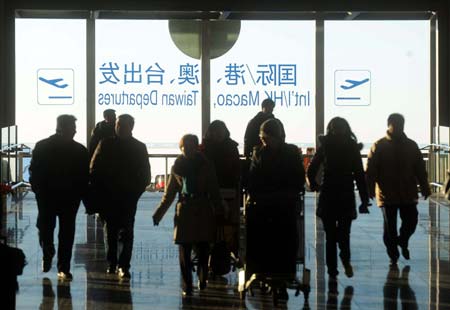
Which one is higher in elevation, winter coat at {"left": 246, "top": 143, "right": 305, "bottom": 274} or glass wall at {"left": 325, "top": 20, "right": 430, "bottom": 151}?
glass wall at {"left": 325, "top": 20, "right": 430, "bottom": 151}

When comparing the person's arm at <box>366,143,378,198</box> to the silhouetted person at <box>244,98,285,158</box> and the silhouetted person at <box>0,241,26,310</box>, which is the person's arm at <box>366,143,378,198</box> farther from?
the silhouetted person at <box>0,241,26,310</box>

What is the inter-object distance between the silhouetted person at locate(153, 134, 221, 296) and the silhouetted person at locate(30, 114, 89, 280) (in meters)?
1.28

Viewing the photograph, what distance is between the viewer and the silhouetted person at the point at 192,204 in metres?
9.91

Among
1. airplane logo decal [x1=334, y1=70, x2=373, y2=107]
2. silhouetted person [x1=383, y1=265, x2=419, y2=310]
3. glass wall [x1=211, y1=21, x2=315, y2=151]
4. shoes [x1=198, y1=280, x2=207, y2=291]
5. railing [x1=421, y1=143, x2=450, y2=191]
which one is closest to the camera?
silhouetted person [x1=383, y1=265, x2=419, y2=310]

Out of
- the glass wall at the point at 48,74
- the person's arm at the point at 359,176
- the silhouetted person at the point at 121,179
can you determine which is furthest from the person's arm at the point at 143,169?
the glass wall at the point at 48,74

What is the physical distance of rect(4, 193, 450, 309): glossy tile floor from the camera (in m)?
9.59

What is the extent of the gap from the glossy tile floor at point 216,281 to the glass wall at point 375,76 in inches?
328

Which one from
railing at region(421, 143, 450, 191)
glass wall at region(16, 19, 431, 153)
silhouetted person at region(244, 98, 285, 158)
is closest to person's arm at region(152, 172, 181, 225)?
silhouetted person at region(244, 98, 285, 158)

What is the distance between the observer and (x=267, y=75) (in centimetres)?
2336

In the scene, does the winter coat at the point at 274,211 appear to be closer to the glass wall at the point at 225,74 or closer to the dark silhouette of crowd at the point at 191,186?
the dark silhouette of crowd at the point at 191,186

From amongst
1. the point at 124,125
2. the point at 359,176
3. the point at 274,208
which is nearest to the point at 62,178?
the point at 124,125

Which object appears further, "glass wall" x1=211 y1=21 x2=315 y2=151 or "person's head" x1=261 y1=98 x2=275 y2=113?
"glass wall" x1=211 y1=21 x2=315 y2=151

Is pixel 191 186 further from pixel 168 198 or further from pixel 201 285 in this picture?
pixel 201 285

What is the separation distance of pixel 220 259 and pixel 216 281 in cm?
24
